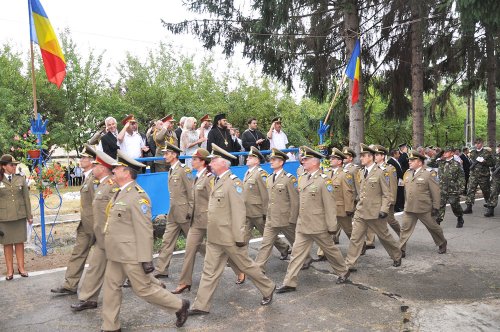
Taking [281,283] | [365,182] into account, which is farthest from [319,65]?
[281,283]

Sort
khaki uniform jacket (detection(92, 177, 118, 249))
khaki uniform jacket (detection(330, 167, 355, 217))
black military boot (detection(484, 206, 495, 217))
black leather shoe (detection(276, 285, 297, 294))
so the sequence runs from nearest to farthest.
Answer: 1. khaki uniform jacket (detection(92, 177, 118, 249))
2. black leather shoe (detection(276, 285, 297, 294))
3. khaki uniform jacket (detection(330, 167, 355, 217))
4. black military boot (detection(484, 206, 495, 217))

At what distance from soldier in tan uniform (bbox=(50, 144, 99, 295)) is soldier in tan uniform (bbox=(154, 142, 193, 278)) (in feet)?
3.75

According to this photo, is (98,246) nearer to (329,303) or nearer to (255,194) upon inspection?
(255,194)

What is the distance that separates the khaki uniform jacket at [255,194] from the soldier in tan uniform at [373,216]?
1.52 metres

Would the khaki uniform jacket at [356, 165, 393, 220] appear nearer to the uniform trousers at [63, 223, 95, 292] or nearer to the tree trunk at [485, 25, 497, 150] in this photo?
the uniform trousers at [63, 223, 95, 292]

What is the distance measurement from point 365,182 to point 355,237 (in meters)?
1.04

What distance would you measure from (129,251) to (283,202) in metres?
2.93

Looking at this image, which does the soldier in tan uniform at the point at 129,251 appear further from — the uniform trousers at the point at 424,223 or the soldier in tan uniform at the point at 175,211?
the uniform trousers at the point at 424,223

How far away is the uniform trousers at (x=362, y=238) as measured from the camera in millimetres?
7457

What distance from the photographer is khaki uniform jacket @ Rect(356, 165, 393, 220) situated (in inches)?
302

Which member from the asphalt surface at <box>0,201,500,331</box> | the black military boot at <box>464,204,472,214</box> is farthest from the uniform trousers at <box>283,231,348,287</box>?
the black military boot at <box>464,204,472,214</box>

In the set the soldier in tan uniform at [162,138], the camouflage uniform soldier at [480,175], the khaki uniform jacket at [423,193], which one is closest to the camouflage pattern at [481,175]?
the camouflage uniform soldier at [480,175]

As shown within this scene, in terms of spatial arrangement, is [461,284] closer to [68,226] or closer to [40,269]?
[40,269]

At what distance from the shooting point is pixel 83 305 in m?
5.95
